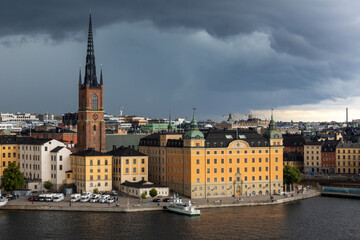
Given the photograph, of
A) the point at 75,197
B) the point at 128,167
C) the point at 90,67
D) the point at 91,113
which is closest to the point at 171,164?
the point at 128,167

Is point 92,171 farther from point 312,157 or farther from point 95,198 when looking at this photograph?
point 312,157

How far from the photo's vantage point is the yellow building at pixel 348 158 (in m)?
170

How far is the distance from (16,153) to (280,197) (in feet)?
184

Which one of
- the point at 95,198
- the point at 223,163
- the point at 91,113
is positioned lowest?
the point at 95,198

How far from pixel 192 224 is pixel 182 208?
322 inches

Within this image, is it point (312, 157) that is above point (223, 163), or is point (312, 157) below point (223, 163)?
below

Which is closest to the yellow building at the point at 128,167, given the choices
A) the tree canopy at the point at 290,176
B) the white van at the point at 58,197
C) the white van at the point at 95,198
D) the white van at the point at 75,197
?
the white van at the point at 95,198

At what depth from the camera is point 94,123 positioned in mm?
142500

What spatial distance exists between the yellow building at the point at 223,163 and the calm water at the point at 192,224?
9.53m

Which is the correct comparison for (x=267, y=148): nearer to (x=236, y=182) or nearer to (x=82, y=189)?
(x=236, y=182)

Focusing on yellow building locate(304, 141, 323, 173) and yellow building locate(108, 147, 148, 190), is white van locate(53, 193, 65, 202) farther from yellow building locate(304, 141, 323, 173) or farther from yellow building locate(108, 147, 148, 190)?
yellow building locate(304, 141, 323, 173)

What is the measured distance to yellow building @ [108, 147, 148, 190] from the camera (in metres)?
Result: 122

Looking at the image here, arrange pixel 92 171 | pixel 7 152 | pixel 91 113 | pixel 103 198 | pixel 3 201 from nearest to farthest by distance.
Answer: pixel 3 201, pixel 103 198, pixel 92 171, pixel 7 152, pixel 91 113

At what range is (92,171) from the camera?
118938 millimetres
